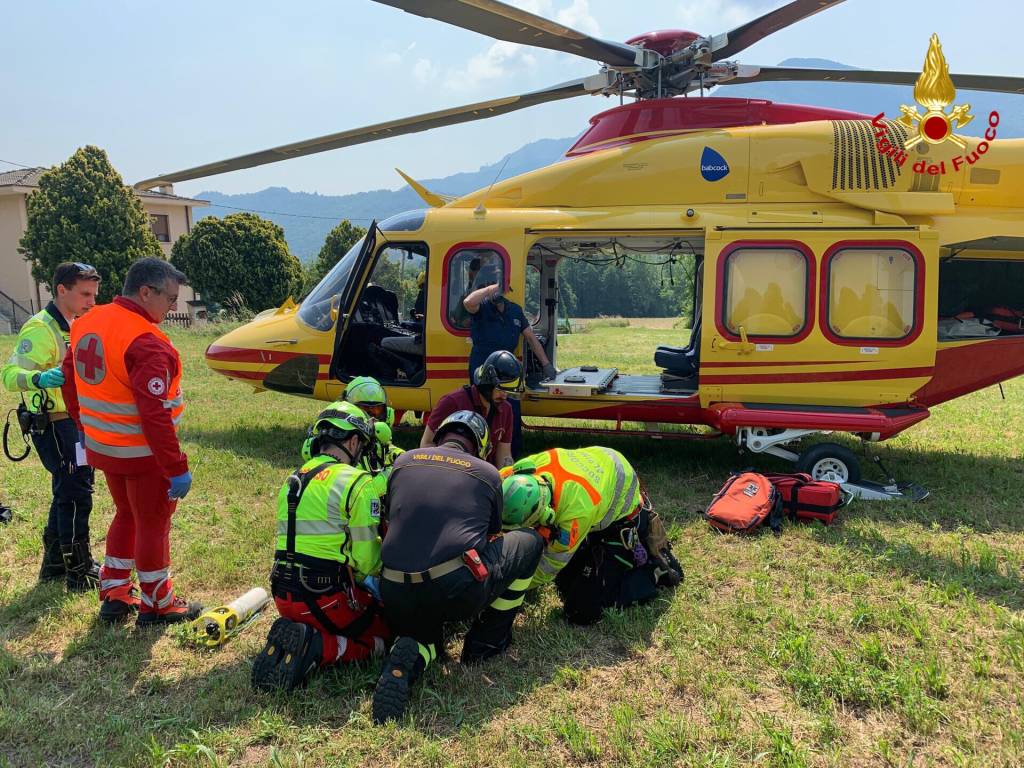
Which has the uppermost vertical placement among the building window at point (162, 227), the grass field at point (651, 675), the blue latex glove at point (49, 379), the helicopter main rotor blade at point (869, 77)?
the building window at point (162, 227)

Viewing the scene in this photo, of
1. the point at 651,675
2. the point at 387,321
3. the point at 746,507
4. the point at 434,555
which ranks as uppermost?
the point at 387,321

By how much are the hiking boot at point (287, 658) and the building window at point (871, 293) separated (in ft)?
17.2

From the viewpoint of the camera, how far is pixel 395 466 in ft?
11.1

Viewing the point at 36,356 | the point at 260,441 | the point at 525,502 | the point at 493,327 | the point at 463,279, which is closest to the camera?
the point at 525,502

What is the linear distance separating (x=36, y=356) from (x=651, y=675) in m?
4.04

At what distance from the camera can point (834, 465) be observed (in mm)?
6227

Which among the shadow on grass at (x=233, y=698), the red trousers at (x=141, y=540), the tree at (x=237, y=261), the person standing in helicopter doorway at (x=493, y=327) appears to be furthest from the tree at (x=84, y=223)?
the shadow on grass at (x=233, y=698)

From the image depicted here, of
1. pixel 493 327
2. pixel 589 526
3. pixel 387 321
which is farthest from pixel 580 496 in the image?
pixel 387 321

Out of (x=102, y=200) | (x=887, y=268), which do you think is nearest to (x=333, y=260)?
(x=102, y=200)

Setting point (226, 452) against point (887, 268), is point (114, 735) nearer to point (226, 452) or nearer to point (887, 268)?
point (226, 452)

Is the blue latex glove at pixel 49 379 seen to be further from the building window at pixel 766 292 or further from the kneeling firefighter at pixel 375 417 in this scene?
the building window at pixel 766 292

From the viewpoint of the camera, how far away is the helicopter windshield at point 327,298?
748 cm

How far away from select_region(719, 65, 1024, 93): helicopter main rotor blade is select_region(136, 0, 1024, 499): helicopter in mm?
32

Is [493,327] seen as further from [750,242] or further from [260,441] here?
[260,441]
